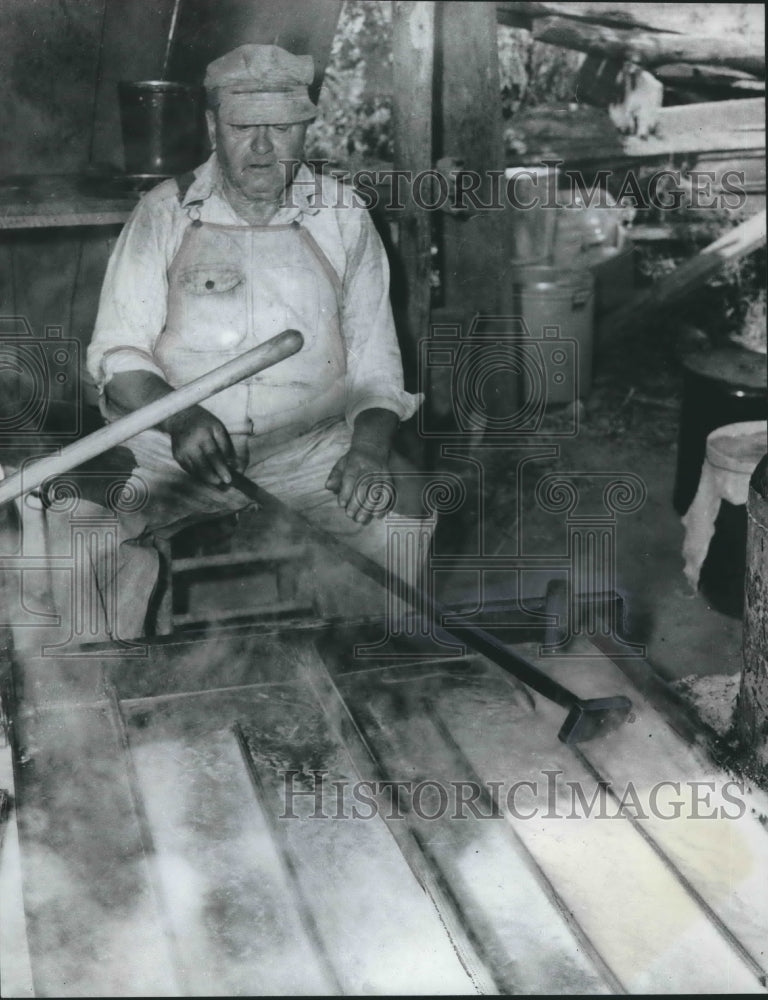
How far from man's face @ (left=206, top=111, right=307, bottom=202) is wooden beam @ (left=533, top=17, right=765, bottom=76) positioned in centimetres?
479

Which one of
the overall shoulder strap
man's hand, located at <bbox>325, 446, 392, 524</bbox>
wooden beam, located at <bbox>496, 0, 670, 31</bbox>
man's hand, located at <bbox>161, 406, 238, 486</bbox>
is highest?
wooden beam, located at <bbox>496, 0, 670, 31</bbox>

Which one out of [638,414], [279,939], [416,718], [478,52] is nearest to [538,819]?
[416,718]

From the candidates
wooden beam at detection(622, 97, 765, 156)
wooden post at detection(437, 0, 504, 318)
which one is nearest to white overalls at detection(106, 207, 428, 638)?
wooden post at detection(437, 0, 504, 318)

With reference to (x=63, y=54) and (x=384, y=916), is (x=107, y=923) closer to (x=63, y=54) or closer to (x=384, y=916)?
(x=384, y=916)

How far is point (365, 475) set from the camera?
363 cm

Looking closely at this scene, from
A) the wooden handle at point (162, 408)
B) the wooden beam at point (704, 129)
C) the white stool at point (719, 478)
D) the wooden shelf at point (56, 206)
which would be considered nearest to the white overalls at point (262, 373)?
the wooden shelf at point (56, 206)

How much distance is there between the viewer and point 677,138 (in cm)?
834

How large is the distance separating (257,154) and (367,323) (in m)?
0.69

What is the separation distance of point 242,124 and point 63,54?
4.12 ft

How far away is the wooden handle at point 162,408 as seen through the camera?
2691mm

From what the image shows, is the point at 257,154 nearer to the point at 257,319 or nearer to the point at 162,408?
the point at 257,319

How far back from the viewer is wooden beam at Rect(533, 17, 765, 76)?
7.93 metres

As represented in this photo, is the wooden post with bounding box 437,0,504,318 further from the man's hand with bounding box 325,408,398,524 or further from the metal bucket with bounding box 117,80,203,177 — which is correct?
the man's hand with bounding box 325,408,398,524

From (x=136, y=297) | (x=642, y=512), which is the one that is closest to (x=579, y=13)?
(x=642, y=512)
